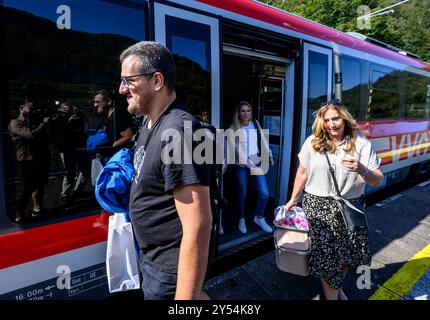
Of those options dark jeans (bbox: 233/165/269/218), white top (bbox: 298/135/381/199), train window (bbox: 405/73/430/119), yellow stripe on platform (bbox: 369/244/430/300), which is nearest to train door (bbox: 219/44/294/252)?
dark jeans (bbox: 233/165/269/218)

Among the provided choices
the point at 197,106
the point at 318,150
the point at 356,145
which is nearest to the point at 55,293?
the point at 197,106

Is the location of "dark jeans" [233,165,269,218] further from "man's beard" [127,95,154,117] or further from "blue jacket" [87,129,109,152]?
"man's beard" [127,95,154,117]

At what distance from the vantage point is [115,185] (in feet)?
5.87

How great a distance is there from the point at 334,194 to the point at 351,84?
9.93ft

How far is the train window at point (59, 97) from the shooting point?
6.42 ft

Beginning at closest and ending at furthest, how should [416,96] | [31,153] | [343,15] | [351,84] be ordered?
[31,153] → [351,84] → [416,96] → [343,15]

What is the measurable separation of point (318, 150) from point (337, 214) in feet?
1.89

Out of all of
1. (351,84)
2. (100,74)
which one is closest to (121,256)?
(100,74)

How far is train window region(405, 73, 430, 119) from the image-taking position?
22.6 feet

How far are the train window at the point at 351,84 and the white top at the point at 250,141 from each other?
167 centimetres

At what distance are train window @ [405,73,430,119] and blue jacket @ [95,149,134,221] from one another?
274 inches

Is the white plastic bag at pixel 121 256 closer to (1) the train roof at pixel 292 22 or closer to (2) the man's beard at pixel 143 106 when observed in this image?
(2) the man's beard at pixel 143 106

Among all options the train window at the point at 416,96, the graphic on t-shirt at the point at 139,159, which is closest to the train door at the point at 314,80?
the graphic on t-shirt at the point at 139,159

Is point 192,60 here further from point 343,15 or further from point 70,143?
point 343,15
